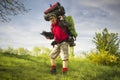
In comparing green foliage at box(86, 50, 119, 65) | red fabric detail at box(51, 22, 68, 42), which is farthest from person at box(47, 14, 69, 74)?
green foliage at box(86, 50, 119, 65)

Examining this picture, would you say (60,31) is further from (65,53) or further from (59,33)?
(65,53)

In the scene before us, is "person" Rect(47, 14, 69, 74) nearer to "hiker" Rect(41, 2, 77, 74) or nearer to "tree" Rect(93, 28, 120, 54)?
"hiker" Rect(41, 2, 77, 74)

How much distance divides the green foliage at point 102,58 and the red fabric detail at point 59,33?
18.0 feet

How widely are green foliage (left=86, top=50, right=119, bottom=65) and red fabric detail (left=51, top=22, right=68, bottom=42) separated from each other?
18.0 ft

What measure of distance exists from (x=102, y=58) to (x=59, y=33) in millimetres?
6087

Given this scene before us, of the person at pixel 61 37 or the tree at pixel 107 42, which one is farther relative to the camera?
the tree at pixel 107 42

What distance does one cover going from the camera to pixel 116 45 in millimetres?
14977

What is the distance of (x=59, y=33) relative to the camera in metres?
8.30

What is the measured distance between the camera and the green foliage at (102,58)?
13.5m

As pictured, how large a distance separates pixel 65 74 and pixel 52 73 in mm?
511

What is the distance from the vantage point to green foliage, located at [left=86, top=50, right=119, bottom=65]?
13.5 meters

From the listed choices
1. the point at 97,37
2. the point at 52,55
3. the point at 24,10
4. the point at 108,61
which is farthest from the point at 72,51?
the point at 52,55

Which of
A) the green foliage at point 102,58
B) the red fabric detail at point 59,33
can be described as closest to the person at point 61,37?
the red fabric detail at point 59,33

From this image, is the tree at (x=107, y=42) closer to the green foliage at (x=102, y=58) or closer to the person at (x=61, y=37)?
the green foliage at (x=102, y=58)
